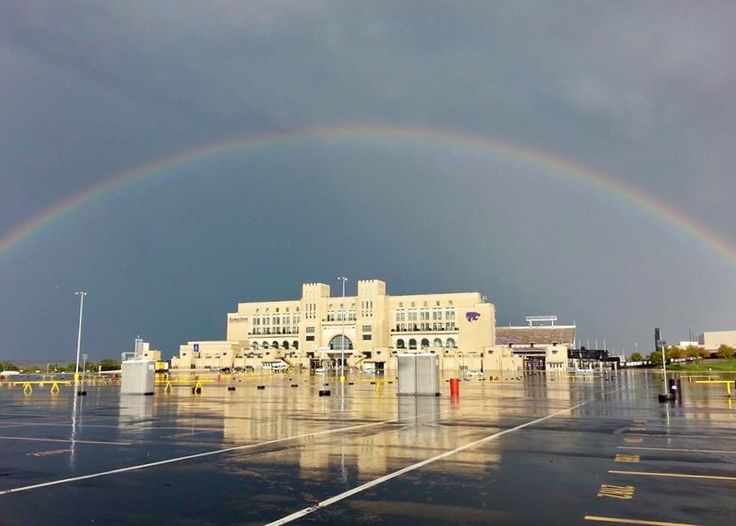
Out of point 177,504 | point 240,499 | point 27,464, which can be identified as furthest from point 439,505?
point 27,464

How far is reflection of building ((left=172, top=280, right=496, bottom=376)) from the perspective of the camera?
7087 inches

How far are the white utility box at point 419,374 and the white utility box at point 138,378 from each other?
1625 centimetres

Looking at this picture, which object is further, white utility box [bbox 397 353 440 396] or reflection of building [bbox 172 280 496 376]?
reflection of building [bbox 172 280 496 376]

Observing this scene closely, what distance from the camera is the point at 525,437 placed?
17.8 metres

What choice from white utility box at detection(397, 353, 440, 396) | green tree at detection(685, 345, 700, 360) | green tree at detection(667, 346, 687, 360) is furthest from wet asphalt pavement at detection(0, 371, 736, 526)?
green tree at detection(667, 346, 687, 360)

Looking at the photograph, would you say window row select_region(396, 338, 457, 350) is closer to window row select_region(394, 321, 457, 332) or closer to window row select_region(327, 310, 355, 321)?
window row select_region(394, 321, 457, 332)

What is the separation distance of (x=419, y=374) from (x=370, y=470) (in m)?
26.3

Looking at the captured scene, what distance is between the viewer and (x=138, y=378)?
40.2m

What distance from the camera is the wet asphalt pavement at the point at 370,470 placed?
880 centimetres

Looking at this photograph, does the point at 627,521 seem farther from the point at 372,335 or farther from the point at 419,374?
the point at 372,335

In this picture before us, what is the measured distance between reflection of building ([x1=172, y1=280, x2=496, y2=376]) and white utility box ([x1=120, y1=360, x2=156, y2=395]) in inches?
5270

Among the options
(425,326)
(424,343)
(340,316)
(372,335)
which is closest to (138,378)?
(372,335)

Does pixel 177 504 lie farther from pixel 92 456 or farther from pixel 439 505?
pixel 92 456

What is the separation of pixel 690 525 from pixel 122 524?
742 cm
